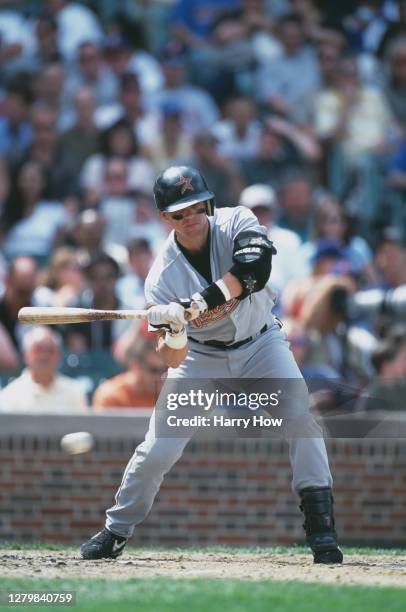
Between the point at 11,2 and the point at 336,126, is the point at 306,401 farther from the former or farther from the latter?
the point at 11,2

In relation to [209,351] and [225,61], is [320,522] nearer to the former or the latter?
[209,351]

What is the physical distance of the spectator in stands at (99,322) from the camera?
9898 mm

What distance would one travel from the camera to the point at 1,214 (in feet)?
38.1

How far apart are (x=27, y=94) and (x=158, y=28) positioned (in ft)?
6.37

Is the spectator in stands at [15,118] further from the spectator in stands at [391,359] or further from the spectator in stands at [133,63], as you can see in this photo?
the spectator in stands at [391,359]

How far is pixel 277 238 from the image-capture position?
10.6 m

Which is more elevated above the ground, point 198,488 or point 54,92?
point 54,92

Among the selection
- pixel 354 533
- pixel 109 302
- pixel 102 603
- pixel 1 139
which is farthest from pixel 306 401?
pixel 1 139

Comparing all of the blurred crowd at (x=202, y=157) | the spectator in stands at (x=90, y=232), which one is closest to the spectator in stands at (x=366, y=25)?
the blurred crowd at (x=202, y=157)

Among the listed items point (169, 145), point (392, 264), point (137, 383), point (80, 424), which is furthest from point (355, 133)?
point (80, 424)

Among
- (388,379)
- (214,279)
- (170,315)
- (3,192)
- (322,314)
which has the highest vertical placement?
(3,192)

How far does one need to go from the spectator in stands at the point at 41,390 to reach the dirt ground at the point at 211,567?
2.29 meters

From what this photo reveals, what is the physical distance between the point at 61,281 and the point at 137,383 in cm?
146

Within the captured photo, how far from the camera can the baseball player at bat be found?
19.9ft
